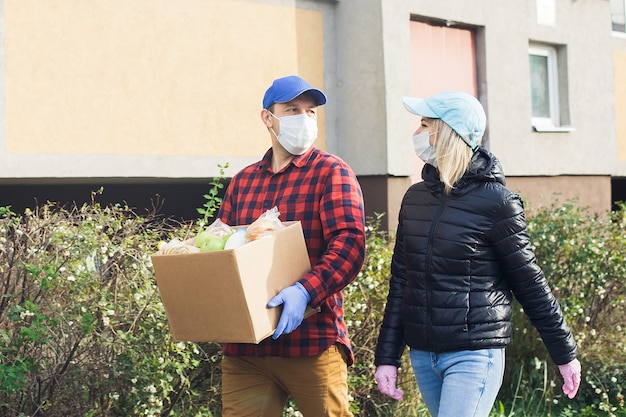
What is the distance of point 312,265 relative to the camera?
3.44m

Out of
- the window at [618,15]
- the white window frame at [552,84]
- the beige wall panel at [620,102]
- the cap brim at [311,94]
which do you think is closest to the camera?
the cap brim at [311,94]

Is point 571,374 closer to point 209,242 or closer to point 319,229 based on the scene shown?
point 319,229

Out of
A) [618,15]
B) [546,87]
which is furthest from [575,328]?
[618,15]

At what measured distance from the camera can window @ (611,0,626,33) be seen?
13.7 m

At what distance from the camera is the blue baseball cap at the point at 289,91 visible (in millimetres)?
3514

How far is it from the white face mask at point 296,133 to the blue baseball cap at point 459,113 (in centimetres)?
44

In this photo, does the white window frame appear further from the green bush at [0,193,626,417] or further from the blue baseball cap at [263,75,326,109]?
the blue baseball cap at [263,75,326,109]

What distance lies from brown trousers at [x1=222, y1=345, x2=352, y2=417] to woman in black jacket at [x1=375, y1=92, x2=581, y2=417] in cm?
32

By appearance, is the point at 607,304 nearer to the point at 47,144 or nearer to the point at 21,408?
the point at 21,408

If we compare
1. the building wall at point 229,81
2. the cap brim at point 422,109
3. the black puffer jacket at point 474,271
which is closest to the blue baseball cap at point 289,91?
the cap brim at point 422,109

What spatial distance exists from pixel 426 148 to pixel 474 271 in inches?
20.8

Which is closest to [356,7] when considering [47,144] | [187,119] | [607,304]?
[187,119]

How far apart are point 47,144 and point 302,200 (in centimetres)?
554

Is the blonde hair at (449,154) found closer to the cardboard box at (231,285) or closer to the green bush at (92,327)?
the cardboard box at (231,285)
